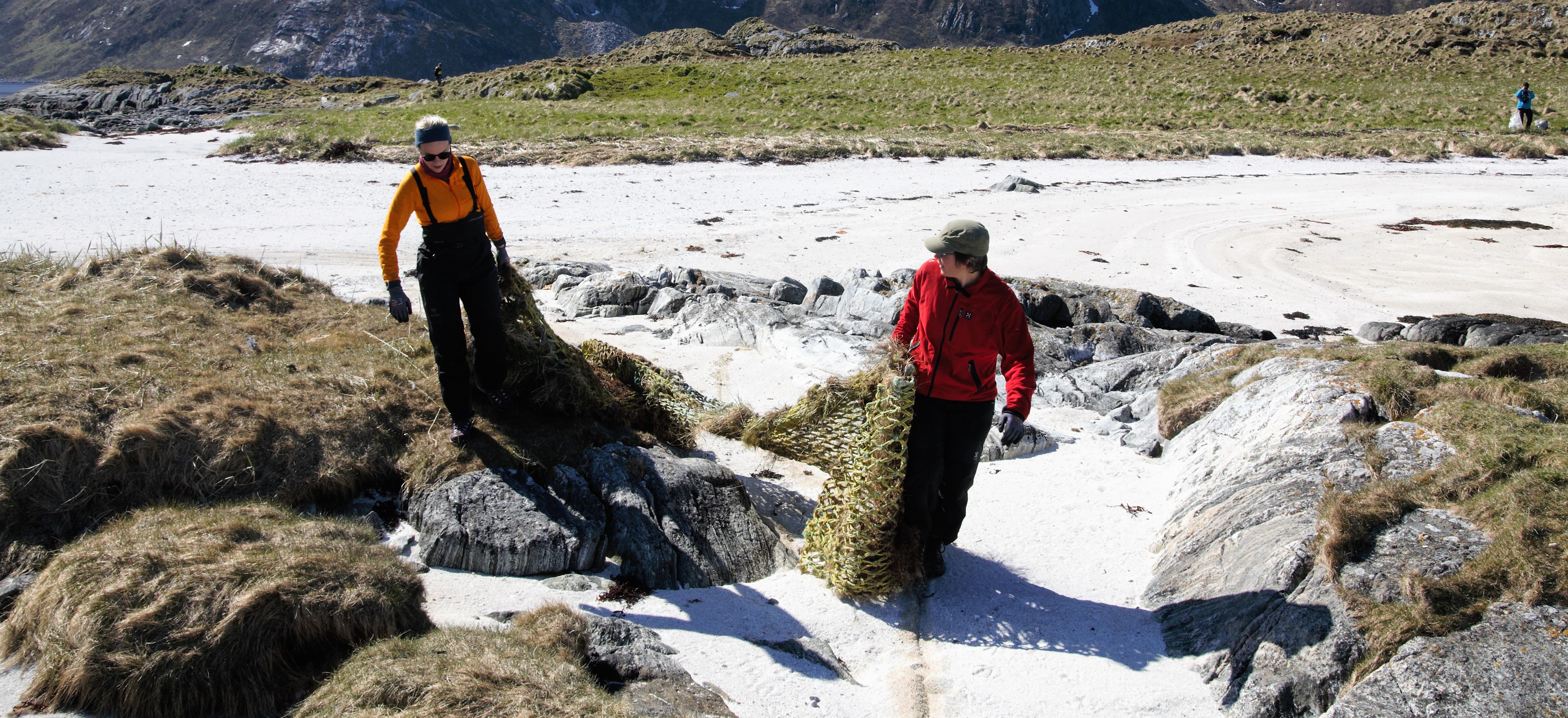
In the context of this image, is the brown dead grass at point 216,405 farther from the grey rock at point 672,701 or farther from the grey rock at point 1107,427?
the grey rock at point 1107,427

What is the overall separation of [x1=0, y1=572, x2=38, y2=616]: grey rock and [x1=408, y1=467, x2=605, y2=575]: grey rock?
5.37 ft

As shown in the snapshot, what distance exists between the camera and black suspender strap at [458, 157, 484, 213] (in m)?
5.06

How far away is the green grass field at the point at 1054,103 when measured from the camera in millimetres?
25297

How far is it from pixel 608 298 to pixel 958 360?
7426mm

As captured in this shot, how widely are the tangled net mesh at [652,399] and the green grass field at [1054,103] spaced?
53.3 ft

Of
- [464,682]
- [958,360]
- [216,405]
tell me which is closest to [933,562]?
[958,360]

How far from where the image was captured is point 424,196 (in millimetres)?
4922

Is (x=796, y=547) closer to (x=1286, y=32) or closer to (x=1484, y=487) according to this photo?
(x=1484, y=487)

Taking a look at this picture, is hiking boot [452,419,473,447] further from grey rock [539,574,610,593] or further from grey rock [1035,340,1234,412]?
grey rock [1035,340,1234,412]

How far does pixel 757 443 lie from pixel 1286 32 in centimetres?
6399

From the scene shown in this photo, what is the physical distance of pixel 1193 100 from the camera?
3903 centimetres

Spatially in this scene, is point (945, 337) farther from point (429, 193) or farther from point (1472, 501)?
point (429, 193)

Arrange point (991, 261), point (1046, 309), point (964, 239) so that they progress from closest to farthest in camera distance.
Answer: point (964, 239) → point (1046, 309) → point (991, 261)

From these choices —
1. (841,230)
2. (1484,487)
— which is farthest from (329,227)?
(1484,487)
